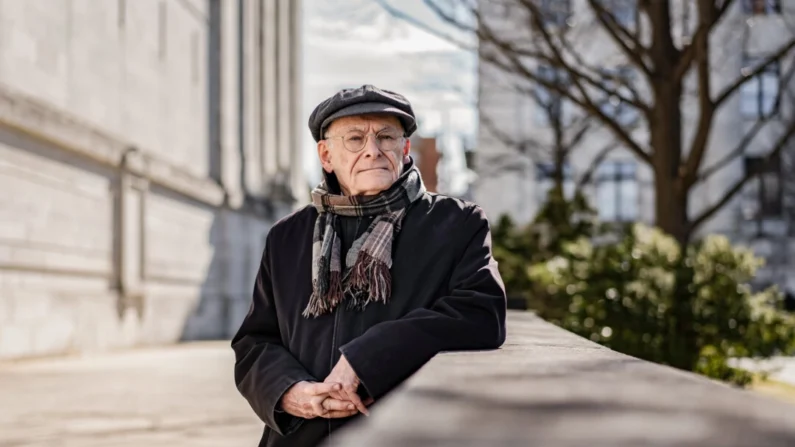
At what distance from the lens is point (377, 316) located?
290 centimetres

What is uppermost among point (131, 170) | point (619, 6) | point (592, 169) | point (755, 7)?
point (755, 7)

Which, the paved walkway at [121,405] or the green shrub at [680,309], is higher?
the green shrub at [680,309]

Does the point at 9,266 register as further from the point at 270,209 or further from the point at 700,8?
the point at 270,209

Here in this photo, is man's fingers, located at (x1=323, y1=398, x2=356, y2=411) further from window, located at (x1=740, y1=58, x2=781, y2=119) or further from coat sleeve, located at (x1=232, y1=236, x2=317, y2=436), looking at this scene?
window, located at (x1=740, y1=58, x2=781, y2=119)

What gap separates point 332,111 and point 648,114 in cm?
921

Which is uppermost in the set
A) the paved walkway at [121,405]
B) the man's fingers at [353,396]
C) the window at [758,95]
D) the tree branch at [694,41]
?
the window at [758,95]

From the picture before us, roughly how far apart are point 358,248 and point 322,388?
39 centimetres

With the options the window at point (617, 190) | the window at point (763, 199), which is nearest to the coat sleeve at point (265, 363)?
the window at point (763, 199)

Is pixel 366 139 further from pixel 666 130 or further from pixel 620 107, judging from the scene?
pixel 620 107

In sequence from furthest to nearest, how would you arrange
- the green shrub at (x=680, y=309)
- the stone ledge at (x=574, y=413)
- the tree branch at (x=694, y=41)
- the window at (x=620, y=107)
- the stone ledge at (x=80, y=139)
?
1. the window at (x=620, y=107)
2. the stone ledge at (x=80, y=139)
3. the tree branch at (x=694, y=41)
4. the green shrub at (x=680, y=309)
5. the stone ledge at (x=574, y=413)

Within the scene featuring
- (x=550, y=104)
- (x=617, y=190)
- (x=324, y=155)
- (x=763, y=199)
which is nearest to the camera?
(x=324, y=155)

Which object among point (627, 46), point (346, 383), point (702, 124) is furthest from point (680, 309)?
point (346, 383)

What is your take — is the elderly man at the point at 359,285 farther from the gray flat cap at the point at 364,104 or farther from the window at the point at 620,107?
the window at the point at 620,107

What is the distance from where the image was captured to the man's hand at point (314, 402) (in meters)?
2.72
